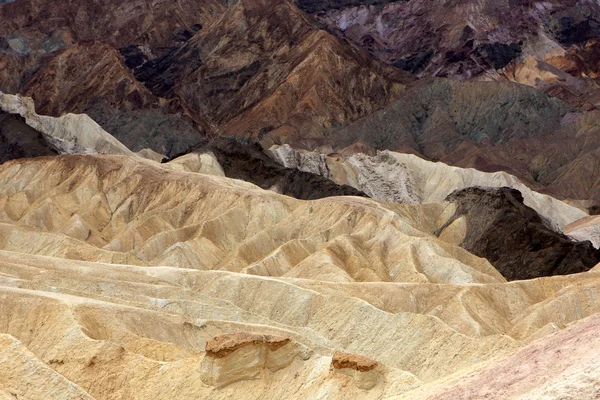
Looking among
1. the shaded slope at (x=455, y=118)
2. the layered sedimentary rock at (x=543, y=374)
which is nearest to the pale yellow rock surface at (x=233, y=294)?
the layered sedimentary rock at (x=543, y=374)

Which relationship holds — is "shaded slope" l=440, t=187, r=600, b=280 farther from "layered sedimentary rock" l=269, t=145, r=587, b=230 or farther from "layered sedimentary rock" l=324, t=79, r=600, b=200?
"layered sedimentary rock" l=324, t=79, r=600, b=200

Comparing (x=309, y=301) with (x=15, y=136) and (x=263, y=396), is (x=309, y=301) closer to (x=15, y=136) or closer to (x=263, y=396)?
(x=263, y=396)

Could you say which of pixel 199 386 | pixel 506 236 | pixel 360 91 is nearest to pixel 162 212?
pixel 506 236

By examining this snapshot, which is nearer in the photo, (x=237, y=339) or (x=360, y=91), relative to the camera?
(x=237, y=339)

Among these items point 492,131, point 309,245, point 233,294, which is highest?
point 233,294

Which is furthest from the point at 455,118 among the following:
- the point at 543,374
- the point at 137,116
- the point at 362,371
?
the point at 543,374

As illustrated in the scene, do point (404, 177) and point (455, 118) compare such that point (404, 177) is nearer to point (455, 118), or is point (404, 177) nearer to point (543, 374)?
point (455, 118)
